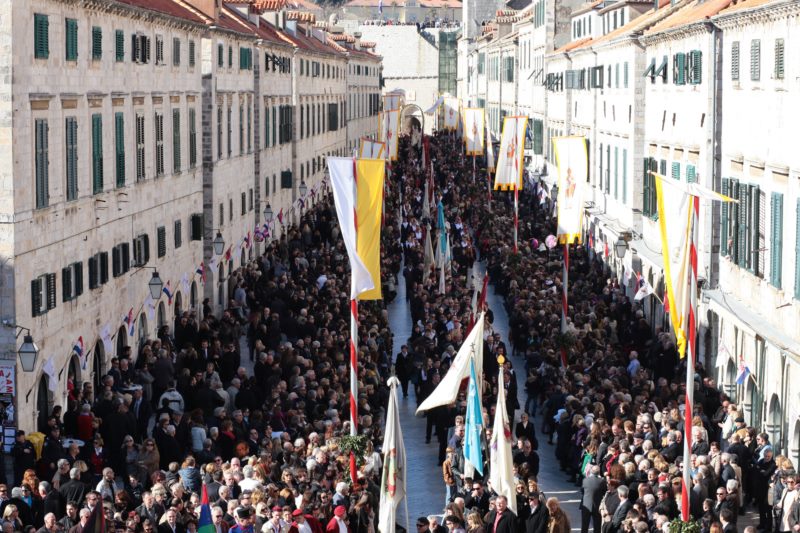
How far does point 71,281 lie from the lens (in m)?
31.0

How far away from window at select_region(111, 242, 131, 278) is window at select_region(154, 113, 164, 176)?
13.8 feet

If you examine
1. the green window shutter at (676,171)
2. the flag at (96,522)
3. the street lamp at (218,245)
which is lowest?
the flag at (96,522)

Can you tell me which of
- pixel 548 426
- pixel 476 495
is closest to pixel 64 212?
pixel 548 426

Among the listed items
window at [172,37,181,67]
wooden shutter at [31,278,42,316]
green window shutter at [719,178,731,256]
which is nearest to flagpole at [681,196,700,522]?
wooden shutter at [31,278,42,316]

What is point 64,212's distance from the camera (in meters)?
30.7

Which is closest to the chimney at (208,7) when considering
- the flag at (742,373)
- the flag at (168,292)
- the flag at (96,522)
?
the flag at (168,292)

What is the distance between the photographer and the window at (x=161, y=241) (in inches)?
1558

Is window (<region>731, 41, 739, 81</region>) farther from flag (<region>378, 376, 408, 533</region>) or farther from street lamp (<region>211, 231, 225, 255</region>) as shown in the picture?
street lamp (<region>211, 231, 225, 255</region>)

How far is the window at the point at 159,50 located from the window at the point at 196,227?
5.67 metres

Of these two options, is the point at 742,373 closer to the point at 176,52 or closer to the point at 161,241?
the point at 161,241

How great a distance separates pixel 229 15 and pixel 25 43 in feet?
93.0

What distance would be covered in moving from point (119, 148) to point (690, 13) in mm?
15184

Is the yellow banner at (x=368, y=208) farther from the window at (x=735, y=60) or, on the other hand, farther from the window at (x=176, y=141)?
the window at (x=176, y=141)

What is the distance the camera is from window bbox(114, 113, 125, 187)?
35.0m
